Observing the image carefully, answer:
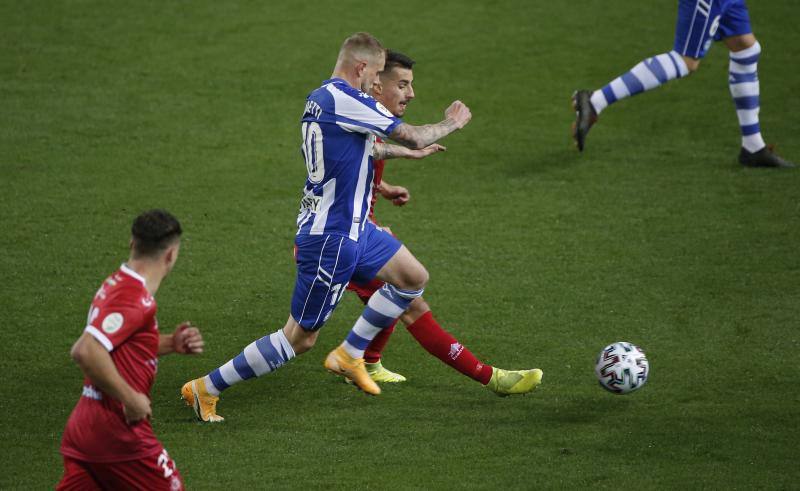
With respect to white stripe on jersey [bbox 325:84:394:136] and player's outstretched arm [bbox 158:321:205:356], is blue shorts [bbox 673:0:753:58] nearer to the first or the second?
white stripe on jersey [bbox 325:84:394:136]

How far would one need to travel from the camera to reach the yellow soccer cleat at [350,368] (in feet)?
20.6

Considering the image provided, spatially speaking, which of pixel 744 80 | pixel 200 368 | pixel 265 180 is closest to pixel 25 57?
pixel 265 180

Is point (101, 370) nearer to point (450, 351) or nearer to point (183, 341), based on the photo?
point (183, 341)

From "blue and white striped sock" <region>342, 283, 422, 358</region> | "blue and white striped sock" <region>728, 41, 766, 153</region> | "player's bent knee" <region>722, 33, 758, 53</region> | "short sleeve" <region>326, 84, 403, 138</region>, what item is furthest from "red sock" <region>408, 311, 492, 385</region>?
"player's bent knee" <region>722, 33, 758, 53</region>

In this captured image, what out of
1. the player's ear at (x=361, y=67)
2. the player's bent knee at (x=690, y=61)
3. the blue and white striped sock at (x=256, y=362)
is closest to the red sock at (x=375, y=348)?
the blue and white striped sock at (x=256, y=362)

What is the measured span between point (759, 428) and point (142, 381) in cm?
329

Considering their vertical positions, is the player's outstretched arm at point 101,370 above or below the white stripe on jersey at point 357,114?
below

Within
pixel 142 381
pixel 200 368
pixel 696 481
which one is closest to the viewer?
pixel 142 381

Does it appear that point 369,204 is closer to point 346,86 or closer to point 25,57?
point 346,86

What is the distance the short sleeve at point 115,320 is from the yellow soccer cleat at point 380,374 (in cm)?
281

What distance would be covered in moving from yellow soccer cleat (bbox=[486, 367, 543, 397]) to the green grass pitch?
10 cm

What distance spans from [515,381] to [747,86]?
472cm

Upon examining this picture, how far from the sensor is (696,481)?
5.20 meters

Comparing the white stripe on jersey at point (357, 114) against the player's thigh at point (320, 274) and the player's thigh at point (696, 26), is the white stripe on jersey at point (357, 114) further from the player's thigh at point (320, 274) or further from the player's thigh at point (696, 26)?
the player's thigh at point (696, 26)
